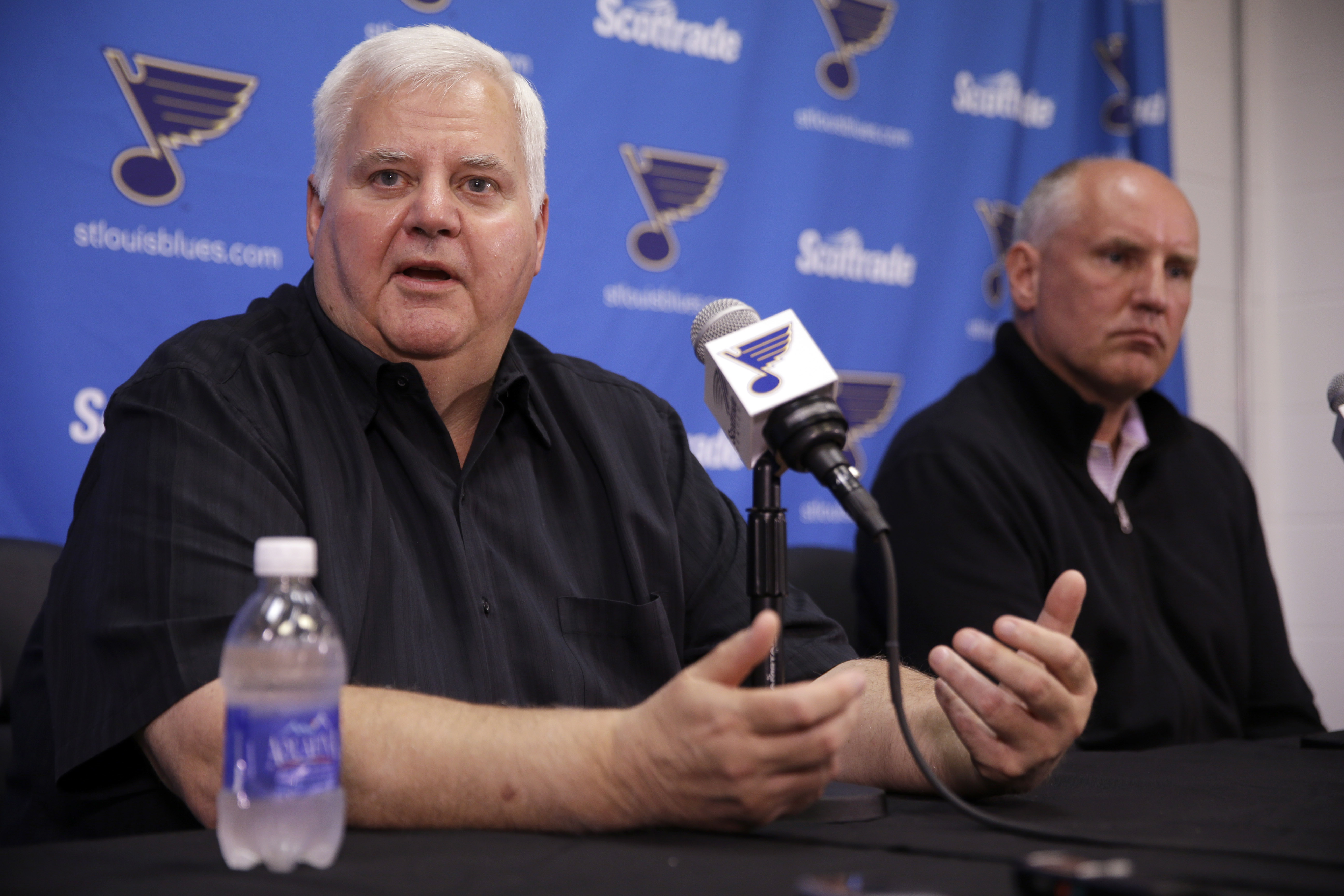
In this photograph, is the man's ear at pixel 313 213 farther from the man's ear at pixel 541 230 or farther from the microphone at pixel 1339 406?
the microphone at pixel 1339 406

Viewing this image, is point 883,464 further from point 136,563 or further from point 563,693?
point 136,563

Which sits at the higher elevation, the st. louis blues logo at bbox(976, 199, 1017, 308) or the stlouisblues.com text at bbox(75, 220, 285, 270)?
the st. louis blues logo at bbox(976, 199, 1017, 308)

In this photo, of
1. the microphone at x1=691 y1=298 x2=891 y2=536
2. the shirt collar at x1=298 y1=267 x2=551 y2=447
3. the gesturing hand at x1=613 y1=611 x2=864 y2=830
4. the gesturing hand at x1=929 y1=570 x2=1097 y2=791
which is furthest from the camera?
the shirt collar at x1=298 y1=267 x2=551 y2=447

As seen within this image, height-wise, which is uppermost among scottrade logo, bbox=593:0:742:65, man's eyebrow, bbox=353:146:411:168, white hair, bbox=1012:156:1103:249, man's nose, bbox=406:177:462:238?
scottrade logo, bbox=593:0:742:65

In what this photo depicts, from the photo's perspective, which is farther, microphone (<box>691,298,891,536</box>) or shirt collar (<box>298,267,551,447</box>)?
shirt collar (<box>298,267,551,447</box>)

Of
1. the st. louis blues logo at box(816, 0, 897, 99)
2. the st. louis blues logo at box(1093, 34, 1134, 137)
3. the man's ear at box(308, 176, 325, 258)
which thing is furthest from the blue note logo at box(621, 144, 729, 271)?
the st. louis blues logo at box(1093, 34, 1134, 137)

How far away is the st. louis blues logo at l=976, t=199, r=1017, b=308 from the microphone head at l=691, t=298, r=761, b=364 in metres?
2.22

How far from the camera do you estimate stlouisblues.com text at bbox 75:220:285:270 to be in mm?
2049

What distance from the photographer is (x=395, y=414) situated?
146 centimetres

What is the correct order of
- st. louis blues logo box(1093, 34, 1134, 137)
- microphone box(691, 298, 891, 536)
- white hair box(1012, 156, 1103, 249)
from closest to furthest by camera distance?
microphone box(691, 298, 891, 536)
white hair box(1012, 156, 1103, 249)
st. louis blues logo box(1093, 34, 1134, 137)

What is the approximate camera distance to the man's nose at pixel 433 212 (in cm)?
148

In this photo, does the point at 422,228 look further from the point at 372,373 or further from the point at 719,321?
the point at 719,321

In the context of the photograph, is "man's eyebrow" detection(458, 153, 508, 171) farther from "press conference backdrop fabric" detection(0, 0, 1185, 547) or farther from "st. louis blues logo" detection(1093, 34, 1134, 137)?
"st. louis blues logo" detection(1093, 34, 1134, 137)

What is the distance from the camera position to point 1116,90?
348 centimetres
